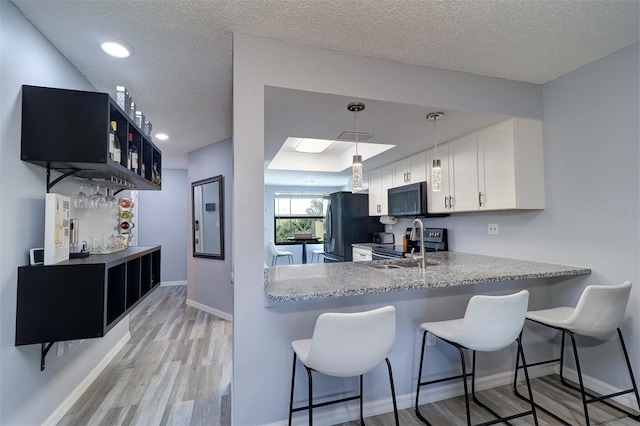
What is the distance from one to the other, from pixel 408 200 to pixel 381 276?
1.91m

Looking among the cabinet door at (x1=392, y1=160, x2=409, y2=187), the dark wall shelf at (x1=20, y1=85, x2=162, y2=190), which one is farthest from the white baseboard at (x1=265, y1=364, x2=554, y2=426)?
the cabinet door at (x1=392, y1=160, x2=409, y2=187)

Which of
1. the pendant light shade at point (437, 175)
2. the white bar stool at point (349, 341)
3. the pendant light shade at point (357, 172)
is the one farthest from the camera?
the pendant light shade at point (437, 175)

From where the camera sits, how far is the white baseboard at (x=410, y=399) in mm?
1879

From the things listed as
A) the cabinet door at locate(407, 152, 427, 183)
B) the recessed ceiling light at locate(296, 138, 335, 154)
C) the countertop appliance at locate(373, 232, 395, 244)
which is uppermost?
the recessed ceiling light at locate(296, 138, 335, 154)

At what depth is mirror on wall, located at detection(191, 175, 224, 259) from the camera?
4137mm

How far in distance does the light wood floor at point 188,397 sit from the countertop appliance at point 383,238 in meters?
2.61

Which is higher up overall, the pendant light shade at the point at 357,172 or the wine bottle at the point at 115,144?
the wine bottle at the point at 115,144

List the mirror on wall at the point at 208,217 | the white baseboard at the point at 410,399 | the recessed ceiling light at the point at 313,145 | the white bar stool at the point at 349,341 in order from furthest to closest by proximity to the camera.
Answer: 1. the recessed ceiling light at the point at 313,145
2. the mirror on wall at the point at 208,217
3. the white baseboard at the point at 410,399
4. the white bar stool at the point at 349,341

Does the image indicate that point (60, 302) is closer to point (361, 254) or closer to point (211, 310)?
point (211, 310)

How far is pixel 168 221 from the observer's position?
19.7 ft

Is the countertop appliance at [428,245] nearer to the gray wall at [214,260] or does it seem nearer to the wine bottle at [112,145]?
the gray wall at [214,260]

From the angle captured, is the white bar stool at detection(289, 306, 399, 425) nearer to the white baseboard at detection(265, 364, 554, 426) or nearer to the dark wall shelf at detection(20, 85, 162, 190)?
the white baseboard at detection(265, 364, 554, 426)

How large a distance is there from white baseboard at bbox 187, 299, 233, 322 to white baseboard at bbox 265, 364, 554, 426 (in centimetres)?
245

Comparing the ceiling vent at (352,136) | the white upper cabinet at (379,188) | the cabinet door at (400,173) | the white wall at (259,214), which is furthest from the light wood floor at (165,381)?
the cabinet door at (400,173)
